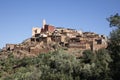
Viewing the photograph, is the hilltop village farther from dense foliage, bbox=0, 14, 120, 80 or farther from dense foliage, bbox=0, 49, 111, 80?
dense foliage, bbox=0, 49, 111, 80

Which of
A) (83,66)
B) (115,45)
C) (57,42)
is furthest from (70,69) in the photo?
(57,42)

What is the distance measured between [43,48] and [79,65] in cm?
2153

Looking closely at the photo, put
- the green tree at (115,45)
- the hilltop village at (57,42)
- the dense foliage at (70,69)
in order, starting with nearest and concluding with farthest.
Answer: the green tree at (115,45)
the dense foliage at (70,69)
the hilltop village at (57,42)

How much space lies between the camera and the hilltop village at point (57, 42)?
61.1 meters

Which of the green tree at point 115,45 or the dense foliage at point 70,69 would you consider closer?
the green tree at point 115,45

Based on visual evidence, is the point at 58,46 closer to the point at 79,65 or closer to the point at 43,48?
the point at 43,48

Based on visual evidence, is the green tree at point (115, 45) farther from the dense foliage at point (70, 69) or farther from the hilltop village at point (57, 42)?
the hilltop village at point (57, 42)

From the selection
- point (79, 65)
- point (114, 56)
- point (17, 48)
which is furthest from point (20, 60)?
point (114, 56)

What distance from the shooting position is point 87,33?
237 ft

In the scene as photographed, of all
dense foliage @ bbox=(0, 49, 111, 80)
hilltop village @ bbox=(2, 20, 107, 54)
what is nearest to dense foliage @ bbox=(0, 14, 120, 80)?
dense foliage @ bbox=(0, 49, 111, 80)

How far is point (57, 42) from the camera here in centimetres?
6488

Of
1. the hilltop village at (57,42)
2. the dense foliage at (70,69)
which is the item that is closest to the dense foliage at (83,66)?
the dense foliage at (70,69)

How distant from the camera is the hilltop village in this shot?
6109cm

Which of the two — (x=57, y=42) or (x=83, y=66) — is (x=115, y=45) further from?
(x=57, y=42)
